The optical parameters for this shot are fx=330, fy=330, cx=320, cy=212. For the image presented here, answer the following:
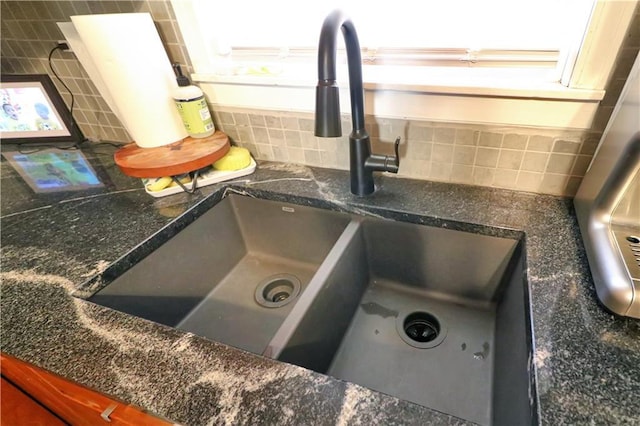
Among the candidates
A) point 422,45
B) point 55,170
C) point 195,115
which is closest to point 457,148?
point 422,45

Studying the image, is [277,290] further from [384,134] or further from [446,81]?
[446,81]

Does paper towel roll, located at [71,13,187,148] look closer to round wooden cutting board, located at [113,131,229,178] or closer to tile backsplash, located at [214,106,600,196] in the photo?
round wooden cutting board, located at [113,131,229,178]

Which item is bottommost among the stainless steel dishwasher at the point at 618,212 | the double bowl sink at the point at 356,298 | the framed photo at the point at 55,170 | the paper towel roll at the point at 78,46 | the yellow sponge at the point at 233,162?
the double bowl sink at the point at 356,298

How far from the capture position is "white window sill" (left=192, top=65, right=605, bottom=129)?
2.13 ft

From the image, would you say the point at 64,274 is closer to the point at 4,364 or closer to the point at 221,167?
the point at 4,364

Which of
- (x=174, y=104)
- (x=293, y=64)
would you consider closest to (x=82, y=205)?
(x=174, y=104)

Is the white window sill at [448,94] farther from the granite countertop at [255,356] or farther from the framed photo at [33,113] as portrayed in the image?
the framed photo at [33,113]

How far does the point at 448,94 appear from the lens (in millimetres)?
715

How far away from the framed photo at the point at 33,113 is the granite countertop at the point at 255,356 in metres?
0.54

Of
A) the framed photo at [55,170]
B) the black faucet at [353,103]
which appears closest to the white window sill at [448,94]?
the black faucet at [353,103]

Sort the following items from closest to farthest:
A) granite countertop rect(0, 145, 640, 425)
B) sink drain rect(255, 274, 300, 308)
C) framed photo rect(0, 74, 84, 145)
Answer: granite countertop rect(0, 145, 640, 425) < sink drain rect(255, 274, 300, 308) < framed photo rect(0, 74, 84, 145)

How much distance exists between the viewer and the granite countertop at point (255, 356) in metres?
0.42

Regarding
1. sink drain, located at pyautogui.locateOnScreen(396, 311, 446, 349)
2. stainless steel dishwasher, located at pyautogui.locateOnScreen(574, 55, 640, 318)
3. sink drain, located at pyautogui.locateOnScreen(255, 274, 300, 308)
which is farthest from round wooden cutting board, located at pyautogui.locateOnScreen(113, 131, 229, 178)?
stainless steel dishwasher, located at pyautogui.locateOnScreen(574, 55, 640, 318)

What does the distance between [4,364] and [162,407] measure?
1.93 feet
